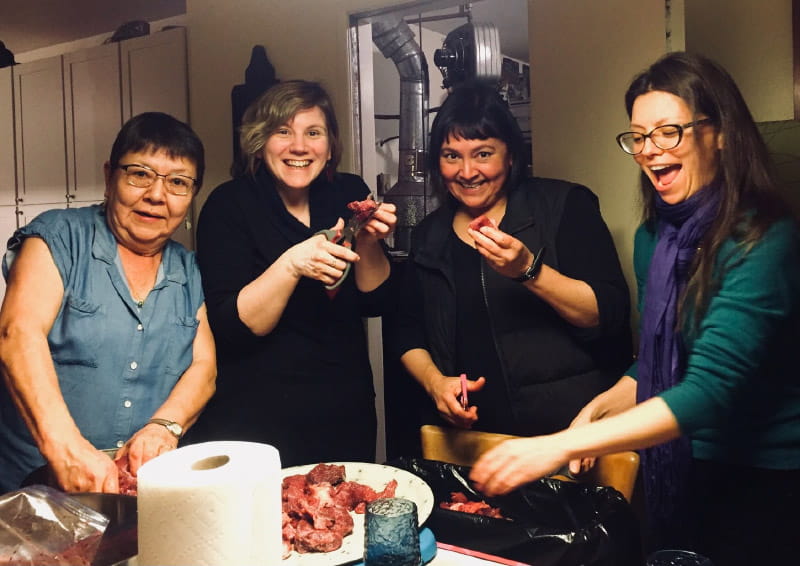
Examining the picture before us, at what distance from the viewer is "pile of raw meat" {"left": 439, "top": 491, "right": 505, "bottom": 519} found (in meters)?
1.43

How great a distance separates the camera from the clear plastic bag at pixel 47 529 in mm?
894

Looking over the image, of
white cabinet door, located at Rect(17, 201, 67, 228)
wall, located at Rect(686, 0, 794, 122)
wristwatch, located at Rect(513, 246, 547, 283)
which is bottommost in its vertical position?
wristwatch, located at Rect(513, 246, 547, 283)

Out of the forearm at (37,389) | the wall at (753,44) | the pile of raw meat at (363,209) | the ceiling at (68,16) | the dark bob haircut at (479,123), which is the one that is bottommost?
the forearm at (37,389)

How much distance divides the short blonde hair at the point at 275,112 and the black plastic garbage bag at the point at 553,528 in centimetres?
106

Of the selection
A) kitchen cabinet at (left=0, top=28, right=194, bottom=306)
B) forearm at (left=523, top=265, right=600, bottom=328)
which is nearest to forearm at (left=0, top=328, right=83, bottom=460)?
forearm at (left=523, top=265, right=600, bottom=328)

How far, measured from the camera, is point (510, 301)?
1.89 metres

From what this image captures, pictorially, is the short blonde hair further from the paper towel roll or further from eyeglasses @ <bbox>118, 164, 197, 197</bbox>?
the paper towel roll

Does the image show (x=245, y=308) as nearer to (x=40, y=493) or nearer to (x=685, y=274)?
(x=40, y=493)

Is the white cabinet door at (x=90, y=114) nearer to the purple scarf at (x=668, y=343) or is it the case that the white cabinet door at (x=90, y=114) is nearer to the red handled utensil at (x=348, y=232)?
the red handled utensil at (x=348, y=232)

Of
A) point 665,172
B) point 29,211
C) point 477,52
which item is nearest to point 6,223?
point 29,211

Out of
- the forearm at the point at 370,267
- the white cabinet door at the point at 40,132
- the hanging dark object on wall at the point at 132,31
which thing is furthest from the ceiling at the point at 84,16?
the forearm at the point at 370,267

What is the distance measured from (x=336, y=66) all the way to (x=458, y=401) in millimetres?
1665

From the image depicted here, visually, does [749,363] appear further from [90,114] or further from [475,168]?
[90,114]

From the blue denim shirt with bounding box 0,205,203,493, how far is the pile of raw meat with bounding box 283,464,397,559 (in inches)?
18.7
